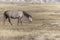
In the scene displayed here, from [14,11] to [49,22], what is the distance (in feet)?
0.77

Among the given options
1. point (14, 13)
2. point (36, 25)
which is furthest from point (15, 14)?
point (36, 25)

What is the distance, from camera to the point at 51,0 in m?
2.00

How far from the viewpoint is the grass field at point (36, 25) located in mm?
2004

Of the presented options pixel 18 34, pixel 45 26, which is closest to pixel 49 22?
pixel 45 26

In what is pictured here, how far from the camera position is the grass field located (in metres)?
2.00

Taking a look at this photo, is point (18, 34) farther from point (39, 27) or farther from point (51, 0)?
point (51, 0)

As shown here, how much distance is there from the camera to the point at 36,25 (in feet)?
6.60

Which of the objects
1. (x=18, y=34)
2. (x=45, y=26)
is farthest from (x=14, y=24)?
(x=45, y=26)

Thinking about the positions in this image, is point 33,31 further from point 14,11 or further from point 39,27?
point 14,11

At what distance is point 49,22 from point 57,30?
73 millimetres

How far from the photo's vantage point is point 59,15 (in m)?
2.01

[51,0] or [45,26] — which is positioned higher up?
[51,0]

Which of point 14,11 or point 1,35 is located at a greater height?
point 14,11

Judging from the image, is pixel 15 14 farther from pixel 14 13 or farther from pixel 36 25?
pixel 36 25
